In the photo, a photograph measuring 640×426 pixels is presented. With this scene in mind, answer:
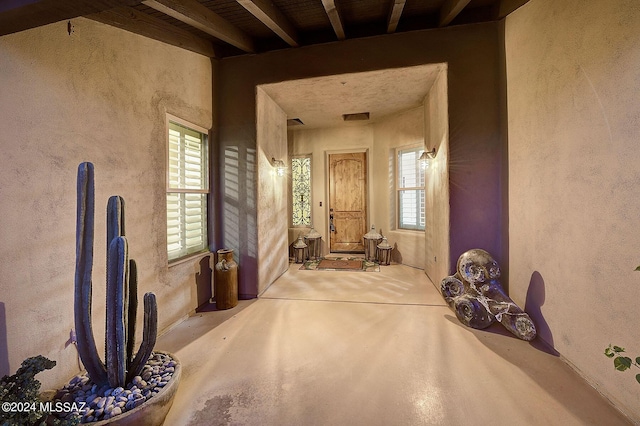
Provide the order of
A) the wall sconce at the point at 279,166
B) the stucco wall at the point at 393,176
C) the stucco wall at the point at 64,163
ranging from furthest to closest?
the stucco wall at the point at 393,176
the wall sconce at the point at 279,166
the stucco wall at the point at 64,163

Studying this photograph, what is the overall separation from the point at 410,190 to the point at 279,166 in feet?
8.10

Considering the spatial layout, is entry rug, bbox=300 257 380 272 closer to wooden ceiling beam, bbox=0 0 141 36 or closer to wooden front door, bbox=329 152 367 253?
wooden front door, bbox=329 152 367 253

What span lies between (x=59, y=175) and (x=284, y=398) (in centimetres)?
204

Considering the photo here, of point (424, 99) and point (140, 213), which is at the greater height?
point (424, 99)

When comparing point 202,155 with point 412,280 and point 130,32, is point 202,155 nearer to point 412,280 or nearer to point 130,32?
→ point 130,32

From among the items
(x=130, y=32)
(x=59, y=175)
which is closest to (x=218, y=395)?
(x=59, y=175)

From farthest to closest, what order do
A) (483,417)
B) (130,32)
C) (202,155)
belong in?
1. (202,155)
2. (130,32)
3. (483,417)

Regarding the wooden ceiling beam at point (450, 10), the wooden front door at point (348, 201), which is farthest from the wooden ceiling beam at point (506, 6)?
the wooden front door at point (348, 201)

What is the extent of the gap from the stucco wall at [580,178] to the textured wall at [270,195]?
113 inches

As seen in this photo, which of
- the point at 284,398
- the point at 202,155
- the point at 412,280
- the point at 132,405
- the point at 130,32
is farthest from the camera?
Answer: the point at 412,280

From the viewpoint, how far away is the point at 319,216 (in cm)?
585

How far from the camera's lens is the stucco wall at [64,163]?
1.50 metres

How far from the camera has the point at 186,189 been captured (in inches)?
116

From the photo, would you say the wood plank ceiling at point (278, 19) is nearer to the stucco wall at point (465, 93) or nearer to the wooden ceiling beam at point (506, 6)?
the wooden ceiling beam at point (506, 6)
